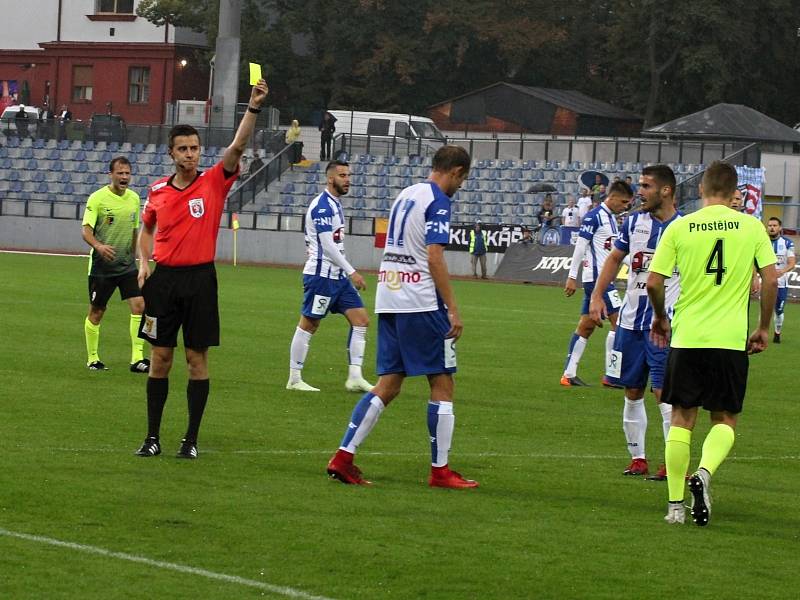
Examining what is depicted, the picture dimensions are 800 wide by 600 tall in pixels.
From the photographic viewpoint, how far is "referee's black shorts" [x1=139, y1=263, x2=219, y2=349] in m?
10.3

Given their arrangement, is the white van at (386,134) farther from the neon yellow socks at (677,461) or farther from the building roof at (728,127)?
the neon yellow socks at (677,461)

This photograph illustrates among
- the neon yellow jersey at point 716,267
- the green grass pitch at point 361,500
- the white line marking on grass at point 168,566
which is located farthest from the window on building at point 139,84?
the white line marking on grass at point 168,566

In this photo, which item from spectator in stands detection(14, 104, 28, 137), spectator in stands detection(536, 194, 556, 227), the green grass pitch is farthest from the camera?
spectator in stands detection(14, 104, 28, 137)

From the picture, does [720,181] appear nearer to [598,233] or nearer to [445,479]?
[445,479]

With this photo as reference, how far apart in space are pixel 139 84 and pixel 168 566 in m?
64.9

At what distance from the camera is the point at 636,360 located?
34.9 feet

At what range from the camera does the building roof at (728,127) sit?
47.3 meters

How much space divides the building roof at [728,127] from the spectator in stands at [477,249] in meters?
7.84

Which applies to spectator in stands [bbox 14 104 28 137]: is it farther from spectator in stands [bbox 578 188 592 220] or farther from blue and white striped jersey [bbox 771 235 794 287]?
blue and white striped jersey [bbox 771 235 794 287]

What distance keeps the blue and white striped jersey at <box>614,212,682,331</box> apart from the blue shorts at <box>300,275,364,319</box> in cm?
443

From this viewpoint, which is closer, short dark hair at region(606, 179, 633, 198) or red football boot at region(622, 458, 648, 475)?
red football boot at region(622, 458, 648, 475)

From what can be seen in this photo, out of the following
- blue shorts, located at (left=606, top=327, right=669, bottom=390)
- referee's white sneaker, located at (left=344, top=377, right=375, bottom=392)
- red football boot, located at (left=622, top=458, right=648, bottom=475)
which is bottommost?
red football boot, located at (left=622, top=458, right=648, bottom=475)

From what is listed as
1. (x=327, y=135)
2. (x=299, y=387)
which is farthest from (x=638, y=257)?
(x=327, y=135)

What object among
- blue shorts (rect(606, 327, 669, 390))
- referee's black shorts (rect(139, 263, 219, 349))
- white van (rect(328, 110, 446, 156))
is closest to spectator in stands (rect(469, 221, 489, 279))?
white van (rect(328, 110, 446, 156))
